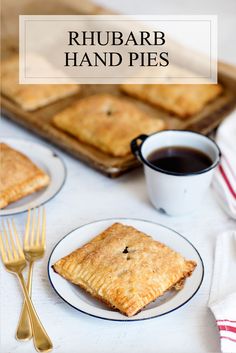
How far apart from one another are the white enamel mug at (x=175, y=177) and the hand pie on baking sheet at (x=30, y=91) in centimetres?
36

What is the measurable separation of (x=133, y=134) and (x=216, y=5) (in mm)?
394

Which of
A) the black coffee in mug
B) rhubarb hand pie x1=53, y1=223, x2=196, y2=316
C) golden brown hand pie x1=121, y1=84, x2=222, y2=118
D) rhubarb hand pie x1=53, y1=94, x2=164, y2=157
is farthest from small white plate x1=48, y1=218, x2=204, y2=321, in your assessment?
golden brown hand pie x1=121, y1=84, x2=222, y2=118

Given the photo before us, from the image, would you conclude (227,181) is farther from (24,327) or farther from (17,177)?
(24,327)

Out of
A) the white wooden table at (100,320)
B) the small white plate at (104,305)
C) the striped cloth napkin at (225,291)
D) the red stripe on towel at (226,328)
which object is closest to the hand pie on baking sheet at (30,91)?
the white wooden table at (100,320)

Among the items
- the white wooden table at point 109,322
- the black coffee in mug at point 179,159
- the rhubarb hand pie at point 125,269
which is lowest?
the white wooden table at point 109,322

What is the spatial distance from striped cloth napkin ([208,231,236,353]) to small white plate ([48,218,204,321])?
4 cm

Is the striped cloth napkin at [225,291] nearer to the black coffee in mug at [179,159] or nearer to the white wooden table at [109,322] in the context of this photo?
the white wooden table at [109,322]

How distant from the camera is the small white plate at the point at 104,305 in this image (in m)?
0.81

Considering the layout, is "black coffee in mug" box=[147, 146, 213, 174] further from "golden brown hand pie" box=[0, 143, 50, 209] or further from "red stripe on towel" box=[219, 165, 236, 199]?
"golden brown hand pie" box=[0, 143, 50, 209]

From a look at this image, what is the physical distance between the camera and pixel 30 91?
1.36m

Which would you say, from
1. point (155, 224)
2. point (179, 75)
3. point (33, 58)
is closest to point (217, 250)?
point (155, 224)

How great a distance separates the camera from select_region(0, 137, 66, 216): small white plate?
1039 mm

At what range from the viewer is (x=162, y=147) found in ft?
3.55

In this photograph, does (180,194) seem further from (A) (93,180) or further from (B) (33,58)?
(B) (33,58)
